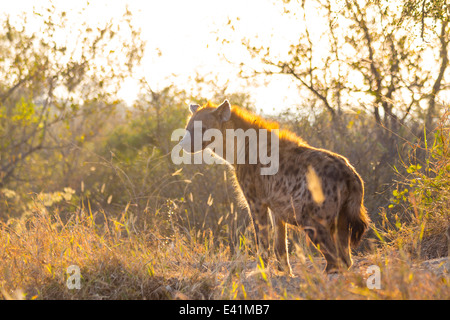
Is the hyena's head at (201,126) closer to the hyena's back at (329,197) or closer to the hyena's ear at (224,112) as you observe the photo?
the hyena's ear at (224,112)

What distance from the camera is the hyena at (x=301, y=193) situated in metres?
3.81

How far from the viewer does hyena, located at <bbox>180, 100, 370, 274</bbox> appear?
3.81m

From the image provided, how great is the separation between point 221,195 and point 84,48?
377 cm

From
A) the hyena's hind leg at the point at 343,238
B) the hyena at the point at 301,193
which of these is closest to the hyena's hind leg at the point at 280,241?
the hyena at the point at 301,193

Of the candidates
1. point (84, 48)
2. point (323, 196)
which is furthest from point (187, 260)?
point (84, 48)

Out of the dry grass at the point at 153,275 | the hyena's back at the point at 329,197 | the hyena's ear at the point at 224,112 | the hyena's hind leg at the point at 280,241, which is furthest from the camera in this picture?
the hyena's ear at the point at 224,112

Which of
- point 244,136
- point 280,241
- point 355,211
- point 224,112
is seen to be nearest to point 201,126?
point 224,112

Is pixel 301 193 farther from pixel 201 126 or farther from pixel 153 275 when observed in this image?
pixel 201 126

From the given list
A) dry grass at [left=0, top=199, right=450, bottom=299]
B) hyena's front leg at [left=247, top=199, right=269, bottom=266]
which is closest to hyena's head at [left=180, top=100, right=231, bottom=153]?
hyena's front leg at [left=247, top=199, right=269, bottom=266]

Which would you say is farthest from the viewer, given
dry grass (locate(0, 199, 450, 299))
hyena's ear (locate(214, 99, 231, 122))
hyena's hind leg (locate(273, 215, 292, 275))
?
hyena's ear (locate(214, 99, 231, 122))

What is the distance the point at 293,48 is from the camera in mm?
7086

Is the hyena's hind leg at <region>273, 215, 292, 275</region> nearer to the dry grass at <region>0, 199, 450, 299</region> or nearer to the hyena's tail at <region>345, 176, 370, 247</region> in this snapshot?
the dry grass at <region>0, 199, 450, 299</region>

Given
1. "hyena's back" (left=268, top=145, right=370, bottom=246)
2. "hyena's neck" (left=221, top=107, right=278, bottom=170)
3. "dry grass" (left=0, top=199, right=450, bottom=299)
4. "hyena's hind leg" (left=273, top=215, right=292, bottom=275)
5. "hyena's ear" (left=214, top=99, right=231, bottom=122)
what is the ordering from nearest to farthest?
1. "dry grass" (left=0, top=199, right=450, bottom=299)
2. "hyena's back" (left=268, top=145, right=370, bottom=246)
3. "hyena's hind leg" (left=273, top=215, right=292, bottom=275)
4. "hyena's neck" (left=221, top=107, right=278, bottom=170)
5. "hyena's ear" (left=214, top=99, right=231, bottom=122)

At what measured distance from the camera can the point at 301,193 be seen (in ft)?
13.1
